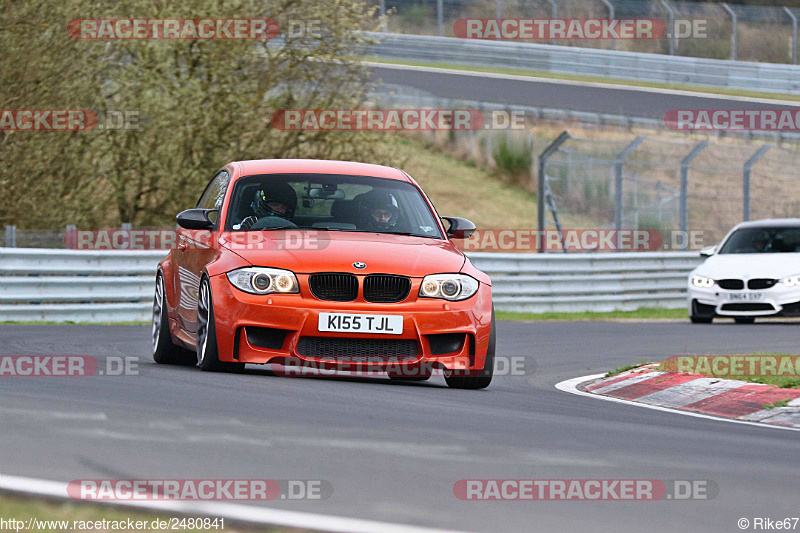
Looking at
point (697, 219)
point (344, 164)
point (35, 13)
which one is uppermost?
point (35, 13)

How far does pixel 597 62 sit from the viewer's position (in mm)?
41281

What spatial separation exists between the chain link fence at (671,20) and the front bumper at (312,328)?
2850cm

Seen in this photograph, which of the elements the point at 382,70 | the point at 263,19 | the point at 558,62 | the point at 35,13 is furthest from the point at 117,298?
the point at 558,62

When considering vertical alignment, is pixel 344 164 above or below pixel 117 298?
above

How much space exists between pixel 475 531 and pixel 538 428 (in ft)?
8.47

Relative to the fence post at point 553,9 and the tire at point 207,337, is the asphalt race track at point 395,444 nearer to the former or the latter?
the tire at point 207,337

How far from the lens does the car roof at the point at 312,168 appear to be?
33.3 ft

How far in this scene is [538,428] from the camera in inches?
275

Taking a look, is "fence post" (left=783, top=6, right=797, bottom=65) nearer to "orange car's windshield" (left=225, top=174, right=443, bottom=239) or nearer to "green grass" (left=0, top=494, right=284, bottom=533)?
"orange car's windshield" (left=225, top=174, right=443, bottom=239)

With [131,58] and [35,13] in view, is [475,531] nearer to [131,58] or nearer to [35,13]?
[35,13]

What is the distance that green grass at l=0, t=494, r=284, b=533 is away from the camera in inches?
168

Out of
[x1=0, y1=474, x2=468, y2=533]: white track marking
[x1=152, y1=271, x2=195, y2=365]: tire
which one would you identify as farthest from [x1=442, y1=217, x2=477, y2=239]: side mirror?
[x1=0, y1=474, x2=468, y2=533]: white track marking

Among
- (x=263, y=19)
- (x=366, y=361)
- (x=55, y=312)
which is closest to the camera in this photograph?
(x=366, y=361)

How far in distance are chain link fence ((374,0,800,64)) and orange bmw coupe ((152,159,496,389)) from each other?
2758 centimetres
